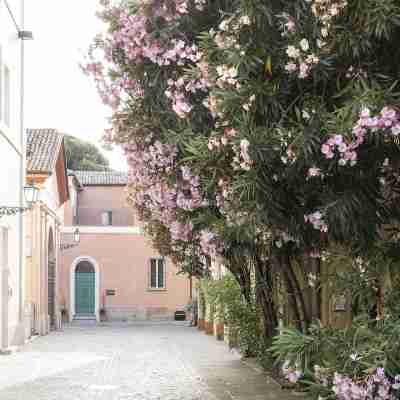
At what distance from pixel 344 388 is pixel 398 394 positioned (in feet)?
1.20

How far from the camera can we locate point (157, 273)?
45.6m

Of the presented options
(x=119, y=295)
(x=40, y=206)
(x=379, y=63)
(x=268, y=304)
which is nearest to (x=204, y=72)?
(x=379, y=63)

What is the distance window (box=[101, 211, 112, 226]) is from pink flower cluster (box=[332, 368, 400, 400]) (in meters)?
46.2

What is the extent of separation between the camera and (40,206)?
29.7 m

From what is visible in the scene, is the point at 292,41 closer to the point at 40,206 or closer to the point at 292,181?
the point at 292,181

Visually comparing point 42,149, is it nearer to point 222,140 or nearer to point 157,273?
point 157,273

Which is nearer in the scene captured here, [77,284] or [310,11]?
[310,11]

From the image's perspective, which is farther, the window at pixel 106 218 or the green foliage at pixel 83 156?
the green foliage at pixel 83 156

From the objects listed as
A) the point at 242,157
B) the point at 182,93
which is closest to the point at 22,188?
the point at 182,93

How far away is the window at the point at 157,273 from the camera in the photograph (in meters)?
45.4

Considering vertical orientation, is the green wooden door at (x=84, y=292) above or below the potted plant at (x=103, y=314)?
above

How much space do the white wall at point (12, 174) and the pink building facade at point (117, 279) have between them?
2294cm

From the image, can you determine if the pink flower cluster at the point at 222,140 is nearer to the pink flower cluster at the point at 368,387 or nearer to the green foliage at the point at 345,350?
the green foliage at the point at 345,350

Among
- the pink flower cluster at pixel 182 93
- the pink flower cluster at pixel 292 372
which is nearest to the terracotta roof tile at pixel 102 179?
Answer: the pink flower cluster at pixel 182 93
